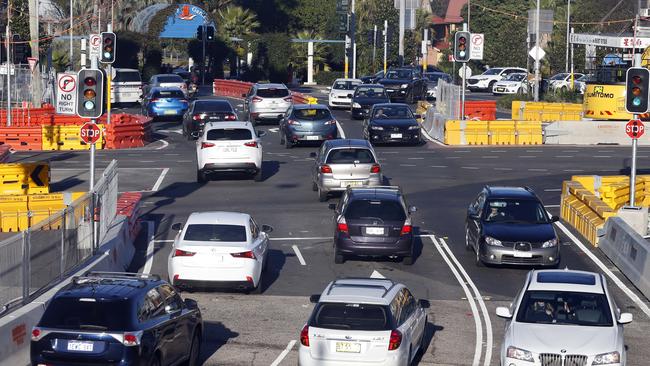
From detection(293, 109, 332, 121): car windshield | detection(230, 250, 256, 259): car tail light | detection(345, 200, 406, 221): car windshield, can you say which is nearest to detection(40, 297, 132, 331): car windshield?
detection(230, 250, 256, 259): car tail light

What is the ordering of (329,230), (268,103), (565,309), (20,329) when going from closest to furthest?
1. (20,329)
2. (565,309)
3. (329,230)
4. (268,103)

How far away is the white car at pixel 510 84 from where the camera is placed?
2965 inches

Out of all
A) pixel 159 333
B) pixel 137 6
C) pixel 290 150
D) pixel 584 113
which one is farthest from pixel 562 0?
pixel 159 333

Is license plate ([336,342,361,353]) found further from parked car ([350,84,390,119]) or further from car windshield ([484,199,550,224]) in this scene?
parked car ([350,84,390,119])

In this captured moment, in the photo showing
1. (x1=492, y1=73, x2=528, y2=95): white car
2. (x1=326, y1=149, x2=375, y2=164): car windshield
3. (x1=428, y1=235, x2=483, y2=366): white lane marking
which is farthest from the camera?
(x1=492, y1=73, x2=528, y2=95): white car

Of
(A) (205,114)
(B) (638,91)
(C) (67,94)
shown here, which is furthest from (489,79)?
(C) (67,94)

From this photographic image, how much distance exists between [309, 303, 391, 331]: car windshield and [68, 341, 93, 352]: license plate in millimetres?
2813

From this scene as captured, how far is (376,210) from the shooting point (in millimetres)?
23156

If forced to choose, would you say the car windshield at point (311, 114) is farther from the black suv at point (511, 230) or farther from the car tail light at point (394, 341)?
the car tail light at point (394, 341)

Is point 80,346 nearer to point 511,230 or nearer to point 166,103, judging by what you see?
point 511,230

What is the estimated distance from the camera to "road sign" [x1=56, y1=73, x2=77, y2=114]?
27.4 m

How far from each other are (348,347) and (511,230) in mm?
9663

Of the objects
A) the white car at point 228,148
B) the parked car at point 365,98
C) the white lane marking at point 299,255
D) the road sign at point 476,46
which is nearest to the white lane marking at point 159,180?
the white car at point 228,148

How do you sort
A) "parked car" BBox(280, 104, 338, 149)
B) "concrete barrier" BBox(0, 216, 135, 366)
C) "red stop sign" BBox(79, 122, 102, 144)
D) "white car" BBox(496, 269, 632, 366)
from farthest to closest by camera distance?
"parked car" BBox(280, 104, 338, 149) < "red stop sign" BBox(79, 122, 102, 144) < "concrete barrier" BBox(0, 216, 135, 366) < "white car" BBox(496, 269, 632, 366)
